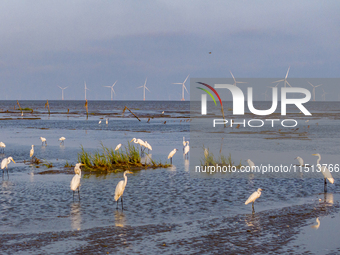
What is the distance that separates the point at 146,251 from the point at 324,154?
61.5 feet

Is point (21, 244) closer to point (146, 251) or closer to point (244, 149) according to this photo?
point (146, 251)

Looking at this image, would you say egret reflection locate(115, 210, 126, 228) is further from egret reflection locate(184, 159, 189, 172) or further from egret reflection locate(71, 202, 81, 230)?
egret reflection locate(184, 159, 189, 172)

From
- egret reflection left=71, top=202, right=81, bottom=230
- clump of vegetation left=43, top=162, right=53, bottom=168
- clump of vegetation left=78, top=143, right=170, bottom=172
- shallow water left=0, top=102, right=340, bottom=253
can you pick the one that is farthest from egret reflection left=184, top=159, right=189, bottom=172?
egret reflection left=71, top=202, right=81, bottom=230

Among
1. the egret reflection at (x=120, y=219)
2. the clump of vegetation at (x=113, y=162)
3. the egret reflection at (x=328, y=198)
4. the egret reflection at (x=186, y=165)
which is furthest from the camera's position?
the egret reflection at (x=186, y=165)

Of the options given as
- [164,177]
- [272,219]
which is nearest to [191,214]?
[272,219]

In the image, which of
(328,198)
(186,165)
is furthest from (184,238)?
(186,165)

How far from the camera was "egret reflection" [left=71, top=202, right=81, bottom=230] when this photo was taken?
1033cm

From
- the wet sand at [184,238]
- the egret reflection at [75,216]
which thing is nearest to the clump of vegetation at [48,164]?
the egret reflection at [75,216]

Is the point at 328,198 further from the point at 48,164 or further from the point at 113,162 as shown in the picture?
the point at 48,164

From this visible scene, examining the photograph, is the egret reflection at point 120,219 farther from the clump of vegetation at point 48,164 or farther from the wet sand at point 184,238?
the clump of vegetation at point 48,164

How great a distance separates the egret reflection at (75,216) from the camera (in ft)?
33.9

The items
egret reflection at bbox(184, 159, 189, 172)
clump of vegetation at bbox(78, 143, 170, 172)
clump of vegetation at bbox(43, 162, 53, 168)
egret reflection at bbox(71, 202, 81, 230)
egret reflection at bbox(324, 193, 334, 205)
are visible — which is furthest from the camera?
clump of vegetation at bbox(43, 162, 53, 168)

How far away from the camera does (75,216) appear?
11.3 metres

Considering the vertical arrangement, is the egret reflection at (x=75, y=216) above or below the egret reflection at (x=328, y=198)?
below
